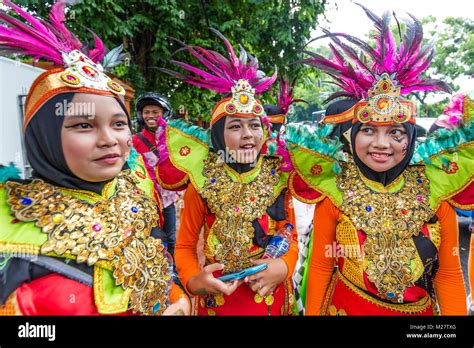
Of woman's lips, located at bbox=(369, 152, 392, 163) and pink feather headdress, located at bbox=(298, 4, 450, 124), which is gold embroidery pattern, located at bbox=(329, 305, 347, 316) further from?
pink feather headdress, located at bbox=(298, 4, 450, 124)

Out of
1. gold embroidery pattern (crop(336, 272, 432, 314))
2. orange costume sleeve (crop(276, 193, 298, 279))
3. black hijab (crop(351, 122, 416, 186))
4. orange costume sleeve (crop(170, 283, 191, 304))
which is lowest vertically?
gold embroidery pattern (crop(336, 272, 432, 314))

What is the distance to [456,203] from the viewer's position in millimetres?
1893

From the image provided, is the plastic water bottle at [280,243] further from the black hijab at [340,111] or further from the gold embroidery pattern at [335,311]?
the black hijab at [340,111]

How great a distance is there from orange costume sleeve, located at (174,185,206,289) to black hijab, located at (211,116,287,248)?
315mm

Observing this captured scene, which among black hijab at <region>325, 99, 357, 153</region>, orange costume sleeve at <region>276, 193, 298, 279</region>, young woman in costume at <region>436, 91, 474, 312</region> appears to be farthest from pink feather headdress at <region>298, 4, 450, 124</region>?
orange costume sleeve at <region>276, 193, 298, 279</region>

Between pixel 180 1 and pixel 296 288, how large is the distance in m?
5.05

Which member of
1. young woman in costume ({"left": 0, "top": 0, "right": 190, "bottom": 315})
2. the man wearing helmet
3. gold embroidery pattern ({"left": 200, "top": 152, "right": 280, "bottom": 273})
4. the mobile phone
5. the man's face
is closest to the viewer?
young woman in costume ({"left": 0, "top": 0, "right": 190, "bottom": 315})

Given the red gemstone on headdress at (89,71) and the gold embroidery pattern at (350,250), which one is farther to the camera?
the gold embroidery pattern at (350,250)

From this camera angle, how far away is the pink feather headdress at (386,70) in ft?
5.91

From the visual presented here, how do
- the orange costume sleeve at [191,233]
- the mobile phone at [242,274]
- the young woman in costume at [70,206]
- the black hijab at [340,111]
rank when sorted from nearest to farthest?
the young woman in costume at [70,206], the mobile phone at [242,274], the orange costume sleeve at [191,233], the black hijab at [340,111]

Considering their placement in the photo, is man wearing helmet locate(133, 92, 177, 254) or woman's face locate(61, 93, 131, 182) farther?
man wearing helmet locate(133, 92, 177, 254)

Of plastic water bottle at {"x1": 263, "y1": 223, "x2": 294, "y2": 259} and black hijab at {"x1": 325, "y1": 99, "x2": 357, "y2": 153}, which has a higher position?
black hijab at {"x1": 325, "y1": 99, "x2": 357, "y2": 153}

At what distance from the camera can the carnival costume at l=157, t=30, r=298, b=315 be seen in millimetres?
2035

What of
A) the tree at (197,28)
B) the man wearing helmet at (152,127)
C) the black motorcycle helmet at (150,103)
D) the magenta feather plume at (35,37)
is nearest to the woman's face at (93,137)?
the magenta feather plume at (35,37)
